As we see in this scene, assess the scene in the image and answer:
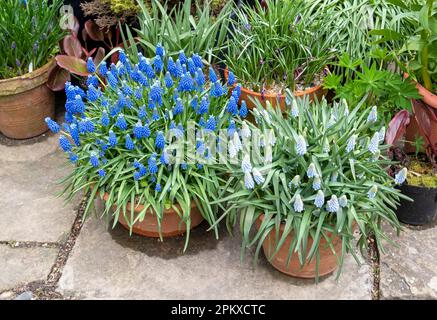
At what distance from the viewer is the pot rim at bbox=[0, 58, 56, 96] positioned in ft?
10.6

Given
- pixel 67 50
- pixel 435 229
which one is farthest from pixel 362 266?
pixel 67 50

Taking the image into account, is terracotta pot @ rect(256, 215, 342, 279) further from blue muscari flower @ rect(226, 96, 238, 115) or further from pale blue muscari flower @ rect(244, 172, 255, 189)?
blue muscari flower @ rect(226, 96, 238, 115)

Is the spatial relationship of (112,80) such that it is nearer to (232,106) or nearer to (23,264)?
(232,106)

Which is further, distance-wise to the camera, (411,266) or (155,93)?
(411,266)

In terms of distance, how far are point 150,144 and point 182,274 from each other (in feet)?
2.08

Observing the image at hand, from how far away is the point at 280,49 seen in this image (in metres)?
3.09

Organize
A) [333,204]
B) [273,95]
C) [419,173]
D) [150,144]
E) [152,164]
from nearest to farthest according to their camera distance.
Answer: [333,204], [152,164], [150,144], [419,173], [273,95]

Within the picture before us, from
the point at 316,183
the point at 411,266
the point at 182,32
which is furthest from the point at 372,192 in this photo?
the point at 182,32

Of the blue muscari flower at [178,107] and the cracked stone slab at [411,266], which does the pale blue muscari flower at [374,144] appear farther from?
the blue muscari flower at [178,107]

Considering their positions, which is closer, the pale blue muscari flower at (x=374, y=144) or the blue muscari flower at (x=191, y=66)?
the pale blue muscari flower at (x=374, y=144)

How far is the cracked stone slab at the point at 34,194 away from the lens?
9.43ft

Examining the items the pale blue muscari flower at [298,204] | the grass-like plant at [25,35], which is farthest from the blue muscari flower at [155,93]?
the grass-like plant at [25,35]

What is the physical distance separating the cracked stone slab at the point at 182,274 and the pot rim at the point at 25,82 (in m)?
1.06

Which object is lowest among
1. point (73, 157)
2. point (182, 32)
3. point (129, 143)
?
point (73, 157)
